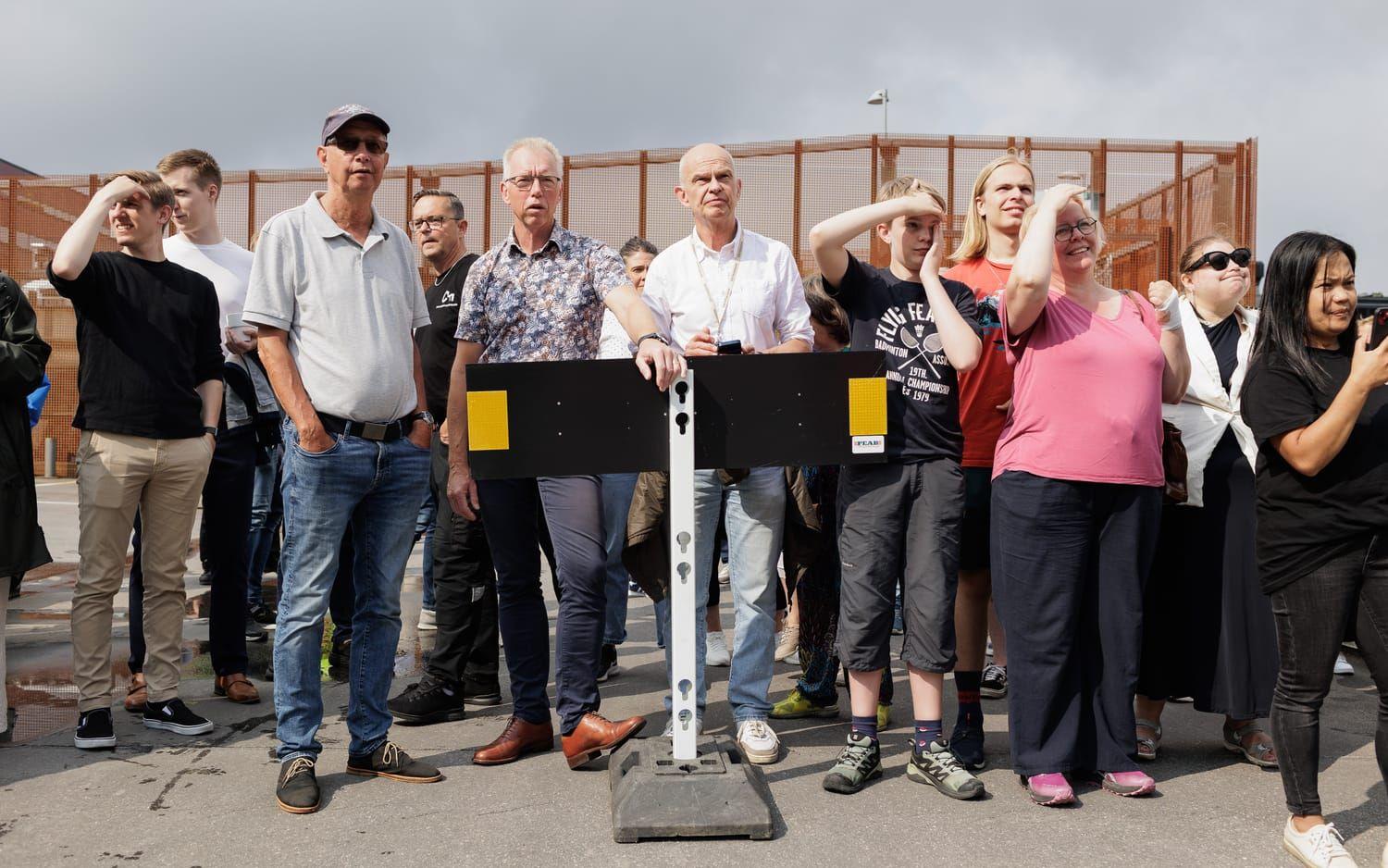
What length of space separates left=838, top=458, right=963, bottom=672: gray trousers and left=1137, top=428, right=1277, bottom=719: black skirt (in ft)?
2.73

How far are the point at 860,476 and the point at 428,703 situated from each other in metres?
2.12

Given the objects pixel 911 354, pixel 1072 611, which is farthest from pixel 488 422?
pixel 1072 611

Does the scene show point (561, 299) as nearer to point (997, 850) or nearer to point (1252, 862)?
point (997, 850)

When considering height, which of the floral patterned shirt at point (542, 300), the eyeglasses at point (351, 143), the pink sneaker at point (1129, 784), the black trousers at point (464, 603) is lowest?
the pink sneaker at point (1129, 784)

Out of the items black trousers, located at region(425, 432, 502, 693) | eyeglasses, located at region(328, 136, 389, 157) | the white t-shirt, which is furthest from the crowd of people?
the white t-shirt

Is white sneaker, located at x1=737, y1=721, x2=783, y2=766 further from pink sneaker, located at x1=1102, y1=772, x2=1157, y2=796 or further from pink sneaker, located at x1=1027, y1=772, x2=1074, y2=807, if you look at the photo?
pink sneaker, located at x1=1102, y1=772, x2=1157, y2=796

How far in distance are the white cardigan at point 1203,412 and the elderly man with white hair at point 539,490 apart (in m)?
2.20

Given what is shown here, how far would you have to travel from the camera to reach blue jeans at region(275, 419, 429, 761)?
3.67 m

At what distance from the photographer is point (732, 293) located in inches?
164

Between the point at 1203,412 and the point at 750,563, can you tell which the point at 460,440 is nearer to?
the point at 750,563

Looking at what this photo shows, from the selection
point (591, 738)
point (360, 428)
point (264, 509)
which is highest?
point (360, 428)

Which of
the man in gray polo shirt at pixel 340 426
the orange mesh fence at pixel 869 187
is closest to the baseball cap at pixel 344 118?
the man in gray polo shirt at pixel 340 426

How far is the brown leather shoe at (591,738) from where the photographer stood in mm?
3820

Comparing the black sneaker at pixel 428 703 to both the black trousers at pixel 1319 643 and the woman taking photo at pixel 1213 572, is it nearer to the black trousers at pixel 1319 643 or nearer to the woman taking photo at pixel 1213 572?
the woman taking photo at pixel 1213 572
